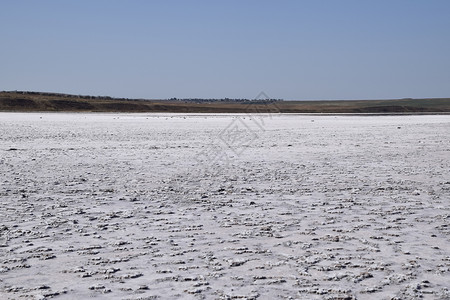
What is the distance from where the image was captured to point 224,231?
543 cm

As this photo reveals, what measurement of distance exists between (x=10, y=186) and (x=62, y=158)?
4240mm

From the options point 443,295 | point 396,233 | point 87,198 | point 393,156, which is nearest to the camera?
point 443,295

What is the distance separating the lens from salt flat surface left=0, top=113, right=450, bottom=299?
12.4 feet

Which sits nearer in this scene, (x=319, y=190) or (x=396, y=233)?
(x=396, y=233)

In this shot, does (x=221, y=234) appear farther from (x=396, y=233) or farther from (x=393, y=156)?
(x=393, y=156)

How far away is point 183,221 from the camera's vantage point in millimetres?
5895

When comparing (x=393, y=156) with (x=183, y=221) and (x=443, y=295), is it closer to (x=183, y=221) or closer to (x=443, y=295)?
(x=183, y=221)

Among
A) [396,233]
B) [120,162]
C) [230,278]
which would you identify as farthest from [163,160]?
[230,278]

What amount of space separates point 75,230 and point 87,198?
187 cm

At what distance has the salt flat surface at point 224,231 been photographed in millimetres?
3770

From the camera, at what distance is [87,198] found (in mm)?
7277

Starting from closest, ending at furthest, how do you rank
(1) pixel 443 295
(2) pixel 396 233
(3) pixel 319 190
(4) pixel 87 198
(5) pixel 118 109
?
(1) pixel 443 295 → (2) pixel 396 233 → (4) pixel 87 198 → (3) pixel 319 190 → (5) pixel 118 109

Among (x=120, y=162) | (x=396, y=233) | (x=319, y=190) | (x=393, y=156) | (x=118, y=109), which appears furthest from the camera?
(x=118, y=109)

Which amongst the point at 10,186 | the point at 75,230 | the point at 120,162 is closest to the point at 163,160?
the point at 120,162
